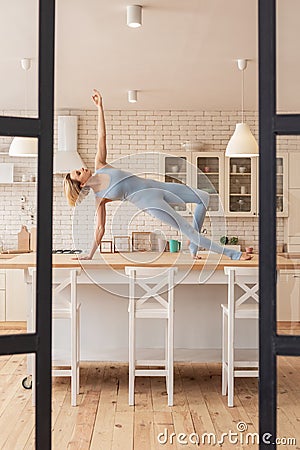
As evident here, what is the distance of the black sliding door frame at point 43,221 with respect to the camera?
1.84 m

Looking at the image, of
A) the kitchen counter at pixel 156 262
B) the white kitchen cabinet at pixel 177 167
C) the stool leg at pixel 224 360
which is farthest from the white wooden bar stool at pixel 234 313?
the white kitchen cabinet at pixel 177 167

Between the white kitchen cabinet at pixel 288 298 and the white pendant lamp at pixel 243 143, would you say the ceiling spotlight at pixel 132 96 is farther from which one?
the white kitchen cabinet at pixel 288 298

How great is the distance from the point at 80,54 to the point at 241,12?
165cm

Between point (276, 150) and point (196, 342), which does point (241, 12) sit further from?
point (276, 150)

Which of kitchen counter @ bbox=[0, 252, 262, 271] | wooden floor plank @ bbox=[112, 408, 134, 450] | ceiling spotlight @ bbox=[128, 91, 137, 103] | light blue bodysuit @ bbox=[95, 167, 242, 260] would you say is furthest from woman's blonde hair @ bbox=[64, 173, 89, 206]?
ceiling spotlight @ bbox=[128, 91, 137, 103]

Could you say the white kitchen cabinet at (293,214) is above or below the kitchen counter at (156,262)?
above

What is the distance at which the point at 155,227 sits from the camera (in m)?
8.59

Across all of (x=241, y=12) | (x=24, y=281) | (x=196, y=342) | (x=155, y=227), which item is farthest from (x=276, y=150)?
(x=155, y=227)

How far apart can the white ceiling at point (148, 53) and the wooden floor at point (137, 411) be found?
1182 mm

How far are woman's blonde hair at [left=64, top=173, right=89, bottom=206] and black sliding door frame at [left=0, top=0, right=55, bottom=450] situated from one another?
3.53 m

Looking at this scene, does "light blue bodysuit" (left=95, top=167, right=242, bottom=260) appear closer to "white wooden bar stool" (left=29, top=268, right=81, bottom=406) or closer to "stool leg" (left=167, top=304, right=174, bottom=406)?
"stool leg" (left=167, top=304, right=174, bottom=406)

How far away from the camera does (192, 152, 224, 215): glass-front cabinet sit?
27.2 feet

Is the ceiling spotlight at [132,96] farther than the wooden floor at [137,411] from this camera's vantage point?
Yes

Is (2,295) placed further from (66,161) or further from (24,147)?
(66,161)
